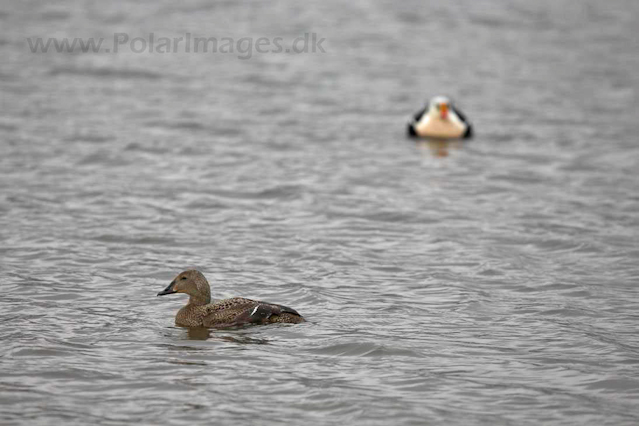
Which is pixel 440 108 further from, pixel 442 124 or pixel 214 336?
pixel 214 336

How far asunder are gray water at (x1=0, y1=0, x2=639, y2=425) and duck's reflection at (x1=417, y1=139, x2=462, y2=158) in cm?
22

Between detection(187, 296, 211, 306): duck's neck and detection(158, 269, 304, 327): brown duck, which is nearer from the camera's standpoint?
detection(158, 269, 304, 327): brown duck

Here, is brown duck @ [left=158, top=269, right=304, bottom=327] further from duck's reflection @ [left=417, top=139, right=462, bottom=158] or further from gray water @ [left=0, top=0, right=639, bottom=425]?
duck's reflection @ [left=417, top=139, right=462, bottom=158]

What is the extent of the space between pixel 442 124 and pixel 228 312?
1099 centimetres

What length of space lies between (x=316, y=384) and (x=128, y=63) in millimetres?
16835

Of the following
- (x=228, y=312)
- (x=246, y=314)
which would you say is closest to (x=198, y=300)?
(x=228, y=312)

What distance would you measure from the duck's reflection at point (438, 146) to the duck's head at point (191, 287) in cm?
954

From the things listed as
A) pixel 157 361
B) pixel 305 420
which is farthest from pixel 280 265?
pixel 305 420

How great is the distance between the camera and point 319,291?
1205 centimetres

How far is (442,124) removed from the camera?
21.0 meters

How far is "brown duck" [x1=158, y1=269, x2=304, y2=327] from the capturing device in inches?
421

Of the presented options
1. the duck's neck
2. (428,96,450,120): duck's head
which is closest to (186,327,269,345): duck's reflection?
the duck's neck

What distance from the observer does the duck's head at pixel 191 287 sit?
36.1 feet

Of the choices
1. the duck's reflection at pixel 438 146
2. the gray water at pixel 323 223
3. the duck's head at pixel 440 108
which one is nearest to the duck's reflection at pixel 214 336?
the gray water at pixel 323 223
